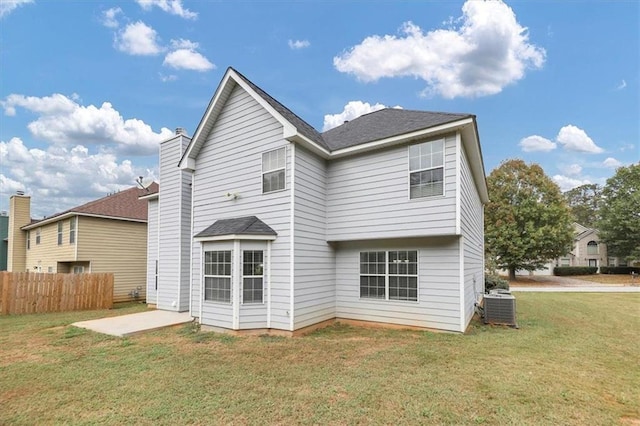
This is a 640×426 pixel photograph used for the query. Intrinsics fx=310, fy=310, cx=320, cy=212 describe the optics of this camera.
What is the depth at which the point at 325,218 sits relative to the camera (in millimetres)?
9289

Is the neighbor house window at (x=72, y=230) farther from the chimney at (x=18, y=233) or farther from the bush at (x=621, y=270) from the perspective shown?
the bush at (x=621, y=270)

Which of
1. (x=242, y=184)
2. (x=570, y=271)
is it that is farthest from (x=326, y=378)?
(x=570, y=271)

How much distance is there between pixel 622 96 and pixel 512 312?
47.7ft

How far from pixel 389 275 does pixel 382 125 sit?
443 centimetres

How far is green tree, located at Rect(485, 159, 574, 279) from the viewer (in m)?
25.6

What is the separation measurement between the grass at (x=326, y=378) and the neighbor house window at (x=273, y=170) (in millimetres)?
3887

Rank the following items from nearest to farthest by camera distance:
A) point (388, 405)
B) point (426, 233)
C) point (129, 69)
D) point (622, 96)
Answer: point (388, 405) < point (426, 233) < point (129, 69) < point (622, 96)

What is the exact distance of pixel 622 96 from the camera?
1534cm

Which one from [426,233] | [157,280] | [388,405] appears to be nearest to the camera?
[388,405]

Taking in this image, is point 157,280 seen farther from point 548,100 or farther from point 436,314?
point 548,100

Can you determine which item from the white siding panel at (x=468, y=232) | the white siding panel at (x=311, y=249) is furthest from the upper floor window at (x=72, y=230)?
the white siding panel at (x=468, y=232)

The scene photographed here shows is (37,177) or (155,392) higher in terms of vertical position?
(37,177)

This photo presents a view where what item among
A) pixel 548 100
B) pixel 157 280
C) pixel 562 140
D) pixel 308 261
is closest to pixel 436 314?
pixel 308 261

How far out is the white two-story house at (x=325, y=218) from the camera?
25.4 feet
